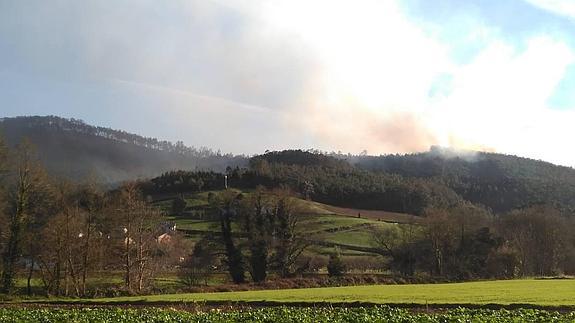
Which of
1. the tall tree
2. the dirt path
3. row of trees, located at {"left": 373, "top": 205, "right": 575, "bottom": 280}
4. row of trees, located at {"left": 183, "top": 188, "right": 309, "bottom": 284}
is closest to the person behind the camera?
the tall tree

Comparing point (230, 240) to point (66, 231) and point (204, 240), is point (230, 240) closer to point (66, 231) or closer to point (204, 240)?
point (204, 240)

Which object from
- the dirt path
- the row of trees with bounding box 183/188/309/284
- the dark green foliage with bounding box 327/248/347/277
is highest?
the dirt path

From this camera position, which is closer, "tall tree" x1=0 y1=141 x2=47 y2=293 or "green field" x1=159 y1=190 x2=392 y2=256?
"tall tree" x1=0 y1=141 x2=47 y2=293

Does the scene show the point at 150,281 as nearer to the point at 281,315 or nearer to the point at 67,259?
the point at 67,259

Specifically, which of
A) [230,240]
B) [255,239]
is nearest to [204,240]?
[230,240]

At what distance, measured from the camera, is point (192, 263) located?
9400cm

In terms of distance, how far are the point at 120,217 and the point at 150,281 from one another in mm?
10564

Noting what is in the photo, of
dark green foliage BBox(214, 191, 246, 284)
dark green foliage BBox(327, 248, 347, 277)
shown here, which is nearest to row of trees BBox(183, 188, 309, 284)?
dark green foliage BBox(214, 191, 246, 284)

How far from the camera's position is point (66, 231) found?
7325 centimetres

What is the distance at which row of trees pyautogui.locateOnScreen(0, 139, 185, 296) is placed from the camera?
2795 inches

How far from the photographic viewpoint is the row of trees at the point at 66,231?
71.0 meters

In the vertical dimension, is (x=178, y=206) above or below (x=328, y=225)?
above

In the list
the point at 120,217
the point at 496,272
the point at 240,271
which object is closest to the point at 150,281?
the point at 120,217

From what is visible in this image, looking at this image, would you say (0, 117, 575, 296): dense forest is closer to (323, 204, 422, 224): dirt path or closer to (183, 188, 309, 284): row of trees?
(183, 188, 309, 284): row of trees
